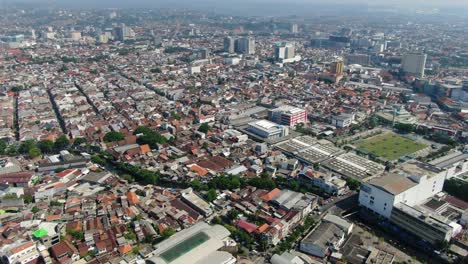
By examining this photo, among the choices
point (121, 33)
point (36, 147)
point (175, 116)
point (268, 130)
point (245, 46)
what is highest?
point (121, 33)

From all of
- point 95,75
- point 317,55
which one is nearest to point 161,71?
point 95,75

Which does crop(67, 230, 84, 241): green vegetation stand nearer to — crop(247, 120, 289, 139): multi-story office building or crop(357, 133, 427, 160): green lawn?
crop(247, 120, 289, 139): multi-story office building

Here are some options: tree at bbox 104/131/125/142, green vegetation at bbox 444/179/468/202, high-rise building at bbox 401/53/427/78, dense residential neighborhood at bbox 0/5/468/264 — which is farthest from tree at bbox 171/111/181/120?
high-rise building at bbox 401/53/427/78

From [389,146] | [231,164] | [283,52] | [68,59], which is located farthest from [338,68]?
[68,59]

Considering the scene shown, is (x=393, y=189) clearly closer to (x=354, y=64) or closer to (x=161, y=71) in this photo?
(x=161, y=71)

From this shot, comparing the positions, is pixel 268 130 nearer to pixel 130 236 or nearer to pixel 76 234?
pixel 130 236

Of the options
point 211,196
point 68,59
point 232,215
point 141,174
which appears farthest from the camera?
point 68,59
